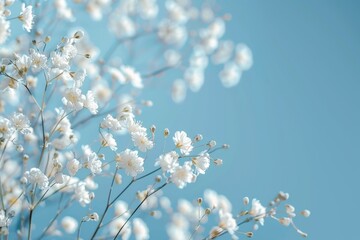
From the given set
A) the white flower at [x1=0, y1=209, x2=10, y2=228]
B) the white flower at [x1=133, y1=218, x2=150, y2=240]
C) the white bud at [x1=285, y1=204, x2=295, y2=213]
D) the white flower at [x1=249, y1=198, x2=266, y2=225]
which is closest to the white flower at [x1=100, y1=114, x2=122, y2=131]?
the white flower at [x1=0, y1=209, x2=10, y2=228]

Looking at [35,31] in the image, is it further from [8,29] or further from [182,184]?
[182,184]

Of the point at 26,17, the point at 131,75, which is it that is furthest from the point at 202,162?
the point at 131,75

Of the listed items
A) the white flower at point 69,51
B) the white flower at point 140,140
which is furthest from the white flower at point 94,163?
the white flower at point 69,51

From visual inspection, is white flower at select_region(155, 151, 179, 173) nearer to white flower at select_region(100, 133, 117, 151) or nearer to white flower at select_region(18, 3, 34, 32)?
white flower at select_region(100, 133, 117, 151)

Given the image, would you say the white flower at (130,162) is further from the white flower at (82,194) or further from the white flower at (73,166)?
the white flower at (82,194)

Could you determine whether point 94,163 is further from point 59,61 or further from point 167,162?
point 59,61

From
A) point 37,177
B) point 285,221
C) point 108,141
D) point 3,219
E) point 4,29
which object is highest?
point 4,29
